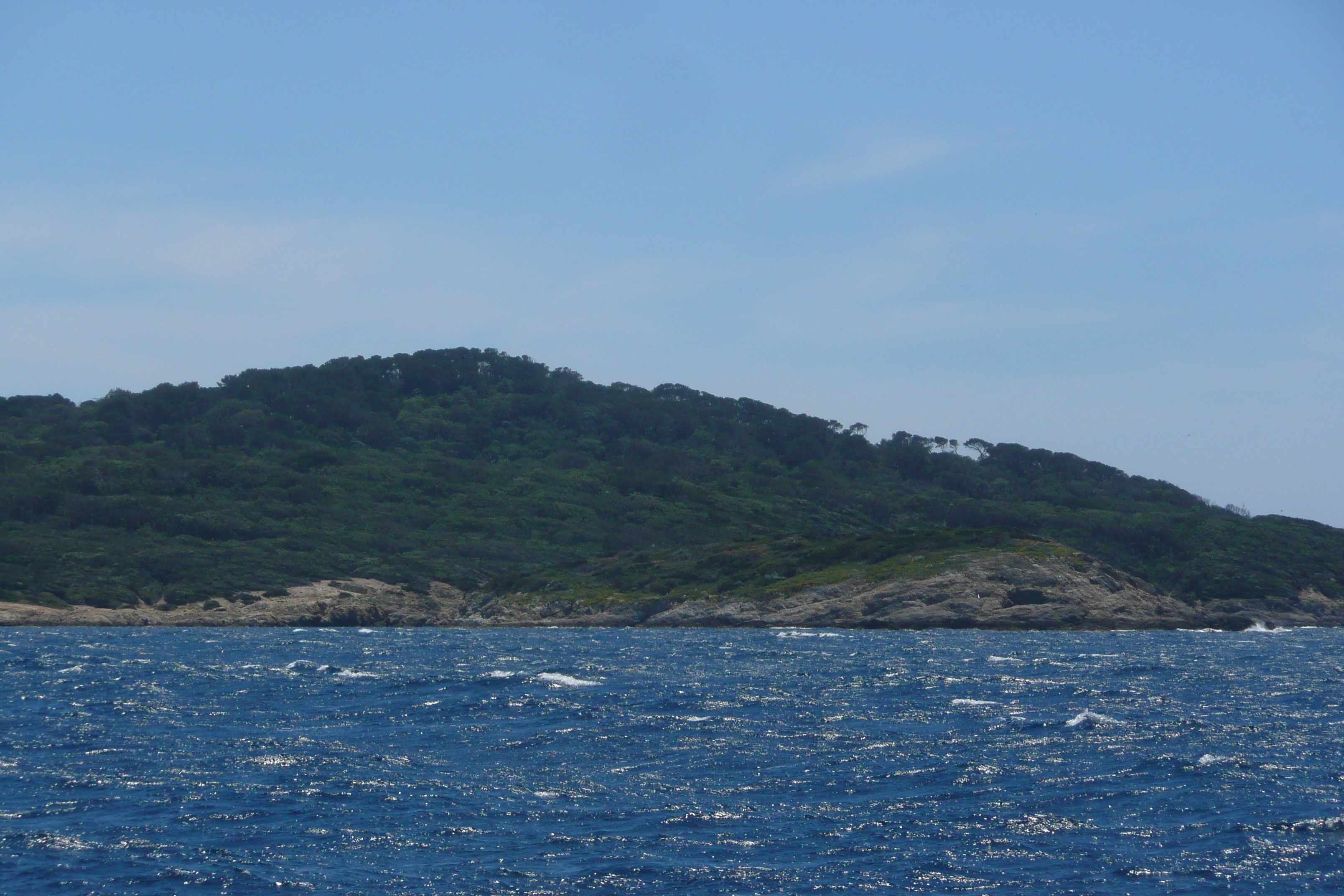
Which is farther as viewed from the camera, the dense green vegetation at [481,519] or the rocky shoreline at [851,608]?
the dense green vegetation at [481,519]

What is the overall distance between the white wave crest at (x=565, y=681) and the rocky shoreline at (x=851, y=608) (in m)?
55.4

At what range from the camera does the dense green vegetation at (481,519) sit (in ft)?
401

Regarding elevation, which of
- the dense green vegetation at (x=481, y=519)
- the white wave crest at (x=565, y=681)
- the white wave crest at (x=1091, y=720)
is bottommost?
the white wave crest at (x=565, y=681)

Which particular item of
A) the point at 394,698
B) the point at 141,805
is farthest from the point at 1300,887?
the point at 394,698

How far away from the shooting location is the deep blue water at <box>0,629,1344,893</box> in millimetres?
19969

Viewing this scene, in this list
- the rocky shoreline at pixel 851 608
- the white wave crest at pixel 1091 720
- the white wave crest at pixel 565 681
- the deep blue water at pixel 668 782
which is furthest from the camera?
the rocky shoreline at pixel 851 608

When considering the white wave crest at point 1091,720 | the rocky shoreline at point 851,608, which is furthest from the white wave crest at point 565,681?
the rocky shoreline at point 851,608

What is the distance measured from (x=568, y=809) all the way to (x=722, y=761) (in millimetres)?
6074

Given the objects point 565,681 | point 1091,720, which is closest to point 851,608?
point 565,681

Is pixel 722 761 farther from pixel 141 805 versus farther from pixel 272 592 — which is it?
pixel 272 592

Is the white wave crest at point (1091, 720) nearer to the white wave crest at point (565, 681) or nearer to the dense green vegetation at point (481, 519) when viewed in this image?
the white wave crest at point (565, 681)

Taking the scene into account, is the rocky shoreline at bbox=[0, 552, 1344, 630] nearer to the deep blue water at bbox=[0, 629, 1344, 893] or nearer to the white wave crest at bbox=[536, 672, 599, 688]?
the deep blue water at bbox=[0, 629, 1344, 893]

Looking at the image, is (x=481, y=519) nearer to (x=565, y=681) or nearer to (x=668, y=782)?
(x=565, y=681)

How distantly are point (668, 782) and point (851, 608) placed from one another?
78.5 metres
